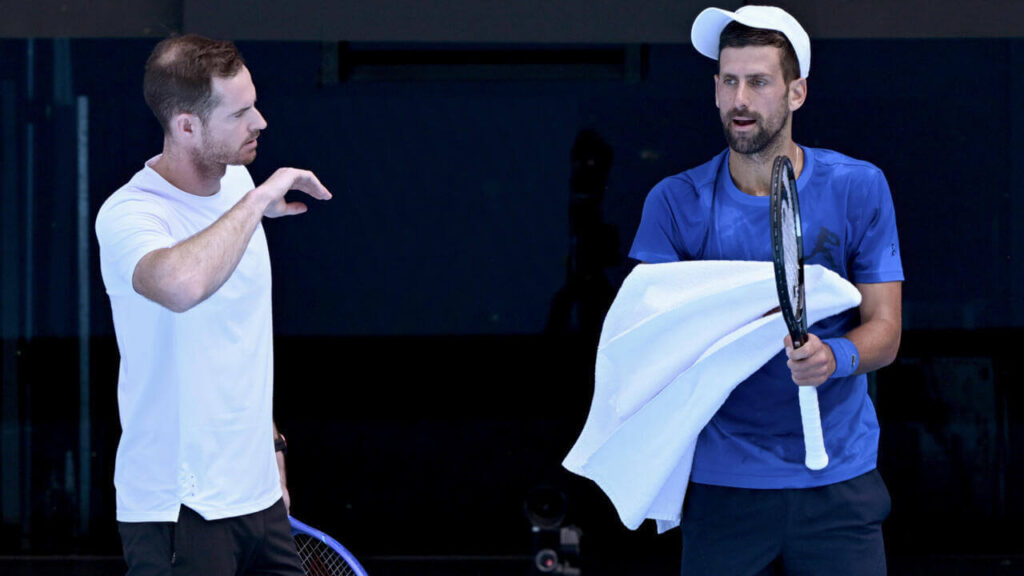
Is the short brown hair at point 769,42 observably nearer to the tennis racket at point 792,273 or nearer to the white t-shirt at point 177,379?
the tennis racket at point 792,273

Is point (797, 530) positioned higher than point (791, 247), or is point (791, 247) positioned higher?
point (791, 247)

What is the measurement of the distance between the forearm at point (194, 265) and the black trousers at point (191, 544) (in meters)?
0.42

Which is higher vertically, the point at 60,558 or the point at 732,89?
the point at 732,89

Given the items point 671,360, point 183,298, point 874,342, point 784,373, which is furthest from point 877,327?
point 183,298

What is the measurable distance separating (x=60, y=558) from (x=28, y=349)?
86cm

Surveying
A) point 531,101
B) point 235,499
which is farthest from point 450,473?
point 235,499

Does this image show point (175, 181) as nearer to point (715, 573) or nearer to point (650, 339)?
point (650, 339)

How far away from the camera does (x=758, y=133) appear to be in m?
2.34

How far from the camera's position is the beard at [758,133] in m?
2.34

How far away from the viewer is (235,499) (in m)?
2.39

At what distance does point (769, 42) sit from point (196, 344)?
113 centimetres

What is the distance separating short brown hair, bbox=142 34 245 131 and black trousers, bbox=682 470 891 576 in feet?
3.75

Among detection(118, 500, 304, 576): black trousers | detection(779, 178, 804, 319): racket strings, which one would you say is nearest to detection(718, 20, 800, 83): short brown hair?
detection(779, 178, 804, 319): racket strings

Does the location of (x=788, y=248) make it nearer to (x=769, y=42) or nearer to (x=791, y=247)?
(x=791, y=247)
